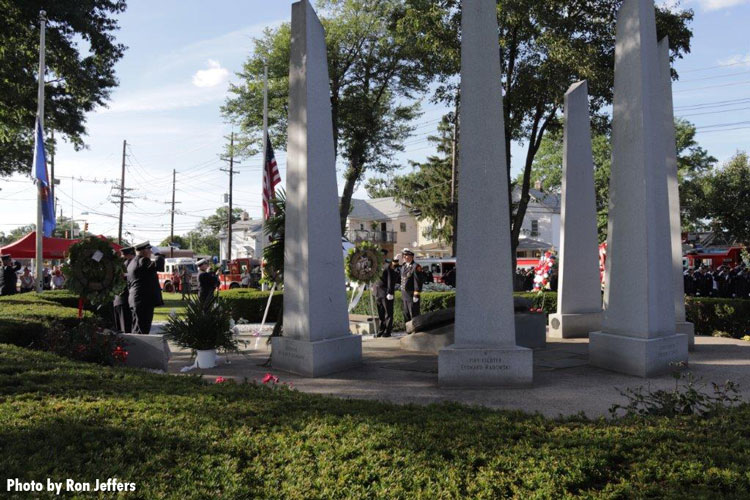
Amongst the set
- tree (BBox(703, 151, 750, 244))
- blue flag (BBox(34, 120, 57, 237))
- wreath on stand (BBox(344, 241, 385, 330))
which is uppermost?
tree (BBox(703, 151, 750, 244))

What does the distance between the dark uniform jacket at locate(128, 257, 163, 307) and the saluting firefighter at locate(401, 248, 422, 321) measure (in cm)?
571

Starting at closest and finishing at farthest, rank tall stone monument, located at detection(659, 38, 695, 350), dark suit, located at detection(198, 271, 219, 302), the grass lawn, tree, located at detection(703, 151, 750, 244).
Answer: the grass lawn → tall stone monument, located at detection(659, 38, 695, 350) → dark suit, located at detection(198, 271, 219, 302) → tree, located at detection(703, 151, 750, 244)

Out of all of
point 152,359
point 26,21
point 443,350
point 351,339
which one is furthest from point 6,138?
point 443,350

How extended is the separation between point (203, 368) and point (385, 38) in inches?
915

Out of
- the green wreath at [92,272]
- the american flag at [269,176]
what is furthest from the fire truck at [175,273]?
the green wreath at [92,272]

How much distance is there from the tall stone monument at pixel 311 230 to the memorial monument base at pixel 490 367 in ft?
6.31

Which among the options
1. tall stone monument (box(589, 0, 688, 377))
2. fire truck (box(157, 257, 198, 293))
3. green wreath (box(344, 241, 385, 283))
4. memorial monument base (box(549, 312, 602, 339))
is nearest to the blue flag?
green wreath (box(344, 241, 385, 283))

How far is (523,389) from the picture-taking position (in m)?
7.27

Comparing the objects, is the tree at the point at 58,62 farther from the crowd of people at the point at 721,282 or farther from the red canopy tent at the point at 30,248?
the crowd of people at the point at 721,282

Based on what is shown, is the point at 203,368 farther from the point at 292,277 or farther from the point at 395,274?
the point at 395,274

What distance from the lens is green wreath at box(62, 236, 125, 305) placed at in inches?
366

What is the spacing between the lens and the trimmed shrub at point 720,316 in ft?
43.9

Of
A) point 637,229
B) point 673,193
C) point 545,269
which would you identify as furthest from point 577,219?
point 637,229

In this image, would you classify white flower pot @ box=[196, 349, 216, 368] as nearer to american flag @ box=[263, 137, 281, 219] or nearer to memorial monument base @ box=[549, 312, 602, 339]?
memorial monument base @ box=[549, 312, 602, 339]
